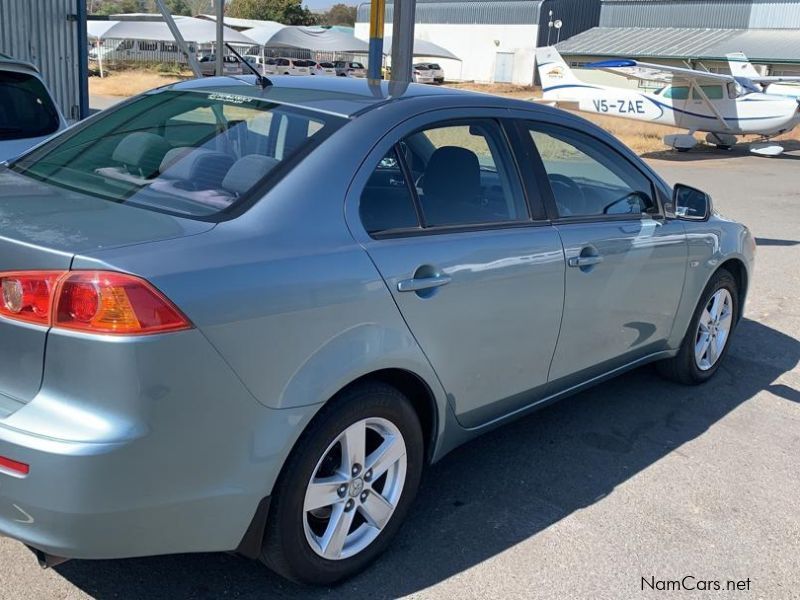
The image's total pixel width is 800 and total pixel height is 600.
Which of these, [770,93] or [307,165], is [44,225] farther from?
[770,93]

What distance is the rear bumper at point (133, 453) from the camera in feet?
7.40

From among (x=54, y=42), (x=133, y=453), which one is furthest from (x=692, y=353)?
(x=54, y=42)

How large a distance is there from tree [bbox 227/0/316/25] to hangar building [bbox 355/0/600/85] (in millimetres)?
22215

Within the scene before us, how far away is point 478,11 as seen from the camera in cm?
6519

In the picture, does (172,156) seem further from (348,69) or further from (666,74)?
(348,69)

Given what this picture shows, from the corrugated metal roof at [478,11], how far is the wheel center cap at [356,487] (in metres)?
60.5

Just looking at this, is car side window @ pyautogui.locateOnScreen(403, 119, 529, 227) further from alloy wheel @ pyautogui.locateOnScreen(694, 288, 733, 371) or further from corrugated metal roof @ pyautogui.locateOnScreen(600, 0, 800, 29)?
corrugated metal roof @ pyautogui.locateOnScreen(600, 0, 800, 29)

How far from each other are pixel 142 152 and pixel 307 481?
4.81 feet

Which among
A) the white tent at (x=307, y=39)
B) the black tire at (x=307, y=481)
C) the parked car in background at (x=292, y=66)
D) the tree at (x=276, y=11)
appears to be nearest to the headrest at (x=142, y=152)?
the black tire at (x=307, y=481)

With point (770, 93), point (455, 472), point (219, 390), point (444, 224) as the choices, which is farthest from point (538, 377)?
point (770, 93)

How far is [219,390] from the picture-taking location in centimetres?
241

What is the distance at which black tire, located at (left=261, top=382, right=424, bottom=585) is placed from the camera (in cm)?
267

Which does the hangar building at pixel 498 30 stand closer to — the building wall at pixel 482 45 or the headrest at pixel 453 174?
the building wall at pixel 482 45

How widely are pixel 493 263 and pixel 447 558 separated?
1145 mm
